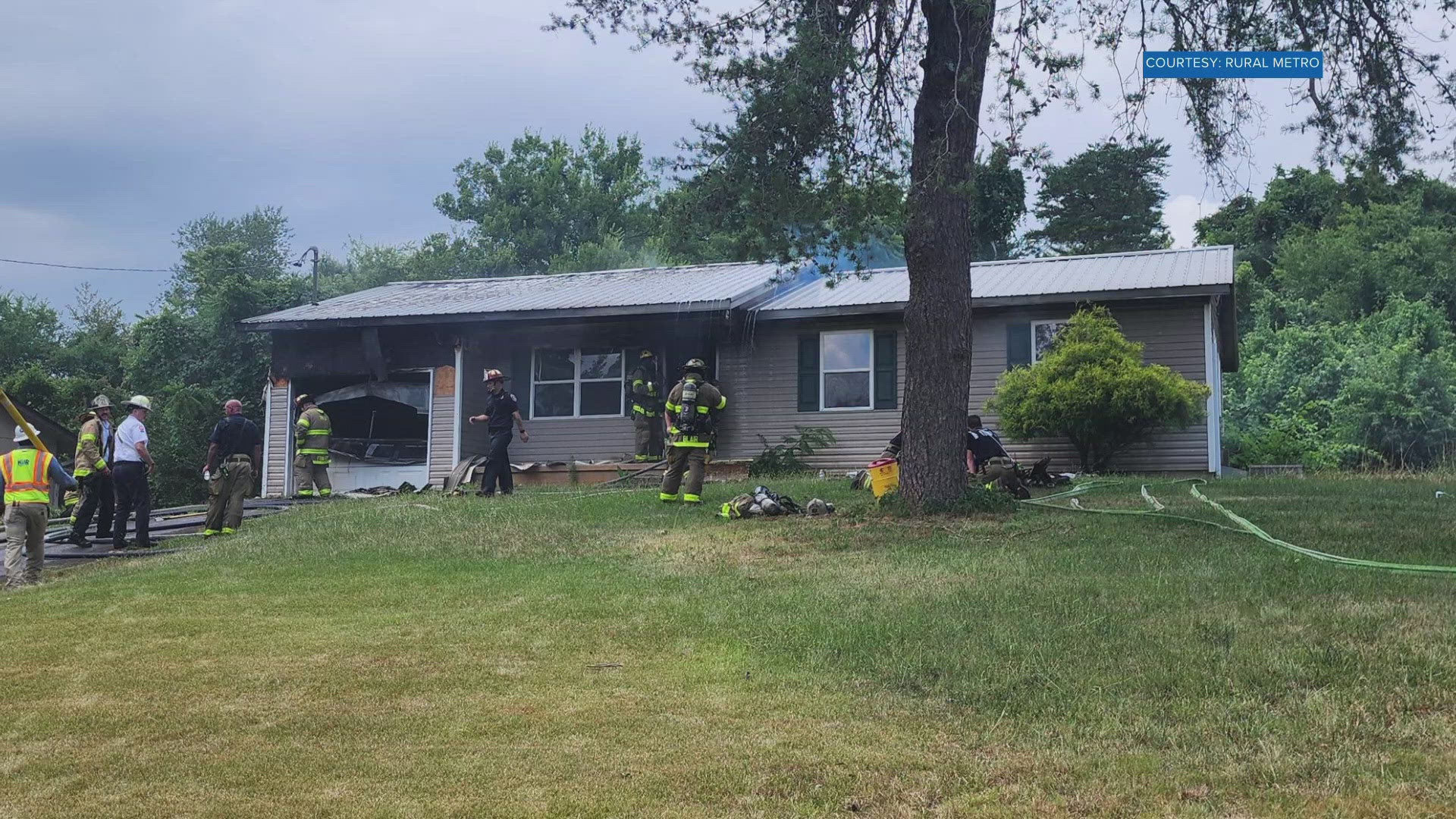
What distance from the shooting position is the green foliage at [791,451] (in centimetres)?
2061

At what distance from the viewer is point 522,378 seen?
23.2m

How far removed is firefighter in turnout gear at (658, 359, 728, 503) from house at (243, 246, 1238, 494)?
4805mm

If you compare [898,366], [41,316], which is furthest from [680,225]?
[41,316]

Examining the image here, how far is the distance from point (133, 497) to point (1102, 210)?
32585mm

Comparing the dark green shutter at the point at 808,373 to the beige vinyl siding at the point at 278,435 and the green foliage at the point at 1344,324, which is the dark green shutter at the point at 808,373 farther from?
the beige vinyl siding at the point at 278,435

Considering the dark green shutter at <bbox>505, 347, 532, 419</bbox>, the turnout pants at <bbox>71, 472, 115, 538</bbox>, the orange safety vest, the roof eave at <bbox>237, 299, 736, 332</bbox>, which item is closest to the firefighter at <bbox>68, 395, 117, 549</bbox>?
the turnout pants at <bbox>71, 472, 115, 538</bbox>

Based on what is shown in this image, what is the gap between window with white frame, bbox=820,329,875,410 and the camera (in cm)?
2105

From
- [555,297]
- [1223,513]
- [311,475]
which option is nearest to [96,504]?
[311,475]

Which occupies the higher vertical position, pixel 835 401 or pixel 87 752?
pixel 835 401

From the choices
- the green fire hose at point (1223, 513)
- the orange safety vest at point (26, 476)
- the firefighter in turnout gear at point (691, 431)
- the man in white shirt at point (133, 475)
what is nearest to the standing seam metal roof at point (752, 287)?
the firefighter in turnout gear at point (691, 431)

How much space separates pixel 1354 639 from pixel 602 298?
1716 centimetres

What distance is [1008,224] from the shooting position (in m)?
34.3

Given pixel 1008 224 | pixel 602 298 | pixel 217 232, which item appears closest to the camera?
pixel 602 298

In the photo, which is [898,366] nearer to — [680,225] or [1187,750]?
[680,225]
